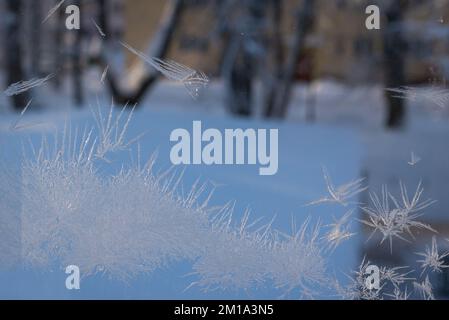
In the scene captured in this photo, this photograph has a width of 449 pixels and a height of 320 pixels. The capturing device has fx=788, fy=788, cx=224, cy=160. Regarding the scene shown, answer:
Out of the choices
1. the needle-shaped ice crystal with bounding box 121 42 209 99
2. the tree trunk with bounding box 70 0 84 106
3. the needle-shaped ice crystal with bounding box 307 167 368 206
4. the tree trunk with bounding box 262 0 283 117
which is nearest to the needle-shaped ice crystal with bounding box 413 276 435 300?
the needle-shaped ice crystal with bounding box 307 167 368 206

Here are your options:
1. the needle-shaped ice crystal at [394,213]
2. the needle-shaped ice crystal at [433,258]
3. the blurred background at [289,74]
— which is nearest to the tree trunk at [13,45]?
the blurred background at [289,74]

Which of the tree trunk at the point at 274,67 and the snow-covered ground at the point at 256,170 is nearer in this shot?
the snow-covered ground at the point at 256,170

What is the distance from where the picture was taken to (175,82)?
3369 millimetres

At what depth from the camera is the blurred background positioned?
11.0 feet

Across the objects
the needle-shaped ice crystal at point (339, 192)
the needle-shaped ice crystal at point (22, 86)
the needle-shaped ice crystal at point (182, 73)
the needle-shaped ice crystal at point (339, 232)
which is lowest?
the needle-shaped ice crystal at point (339, 232)

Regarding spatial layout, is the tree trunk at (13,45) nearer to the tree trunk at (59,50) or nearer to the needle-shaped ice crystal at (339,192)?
the tree trunk at (59,50)

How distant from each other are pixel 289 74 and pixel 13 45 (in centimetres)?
123

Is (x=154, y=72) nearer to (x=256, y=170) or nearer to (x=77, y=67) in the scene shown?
(x=77, y=67)

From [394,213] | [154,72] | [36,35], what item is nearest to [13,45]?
[36,35]

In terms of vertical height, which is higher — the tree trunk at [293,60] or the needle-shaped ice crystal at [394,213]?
the tree trunk at [293,60]

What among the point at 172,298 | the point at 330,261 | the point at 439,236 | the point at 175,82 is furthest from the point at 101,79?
the point at 439,236

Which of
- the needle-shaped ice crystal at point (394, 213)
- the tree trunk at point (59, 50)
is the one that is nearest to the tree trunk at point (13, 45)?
the tree trunk at point (59, 50)

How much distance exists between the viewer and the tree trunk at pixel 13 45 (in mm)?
3377

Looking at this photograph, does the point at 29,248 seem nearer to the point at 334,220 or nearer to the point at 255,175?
the point at 255,175
